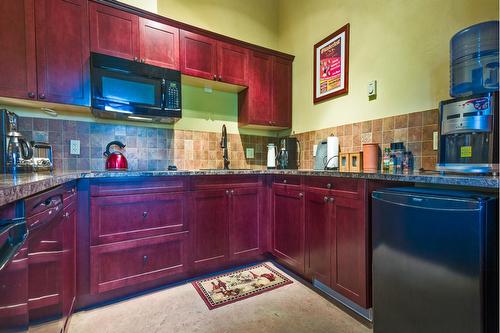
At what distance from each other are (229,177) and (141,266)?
101 centimetres

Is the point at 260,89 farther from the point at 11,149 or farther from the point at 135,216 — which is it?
the point at 11,149

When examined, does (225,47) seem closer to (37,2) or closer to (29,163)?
(37,2)

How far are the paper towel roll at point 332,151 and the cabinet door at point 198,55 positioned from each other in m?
1.40

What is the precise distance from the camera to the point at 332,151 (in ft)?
7.52

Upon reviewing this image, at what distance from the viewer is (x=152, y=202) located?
1.79 meters

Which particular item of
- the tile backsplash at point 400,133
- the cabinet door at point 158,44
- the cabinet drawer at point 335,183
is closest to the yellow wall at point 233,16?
the cabinet door at point 158,44

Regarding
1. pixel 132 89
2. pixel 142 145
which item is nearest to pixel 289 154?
pixel 142 145

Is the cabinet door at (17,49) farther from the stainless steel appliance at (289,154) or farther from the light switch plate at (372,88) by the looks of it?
the light switch plate at (372,88)

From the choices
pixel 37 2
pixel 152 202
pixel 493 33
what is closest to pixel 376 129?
pixel 493 33

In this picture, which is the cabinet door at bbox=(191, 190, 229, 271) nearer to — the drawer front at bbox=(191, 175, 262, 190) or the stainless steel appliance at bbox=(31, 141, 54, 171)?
the drawer front at bbox=(191, 175, 262, 190)

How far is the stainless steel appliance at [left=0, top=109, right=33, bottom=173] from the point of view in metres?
1.51

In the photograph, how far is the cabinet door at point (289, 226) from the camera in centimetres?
196

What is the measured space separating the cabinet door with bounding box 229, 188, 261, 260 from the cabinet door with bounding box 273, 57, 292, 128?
1102 mm

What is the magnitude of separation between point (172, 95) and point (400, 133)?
2.01m
